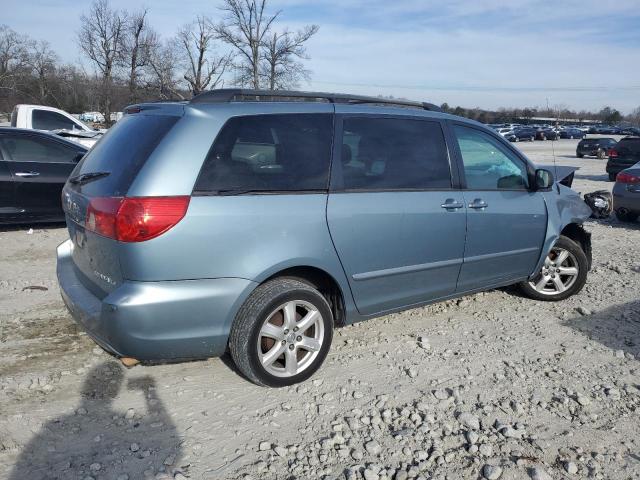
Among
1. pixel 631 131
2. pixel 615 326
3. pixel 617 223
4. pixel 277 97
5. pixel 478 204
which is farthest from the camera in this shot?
pixel 631 131

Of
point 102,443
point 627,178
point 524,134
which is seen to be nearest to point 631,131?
point 524,134

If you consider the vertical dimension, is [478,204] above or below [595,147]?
below

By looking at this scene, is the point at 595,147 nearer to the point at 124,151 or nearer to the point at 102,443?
the point at 124,151

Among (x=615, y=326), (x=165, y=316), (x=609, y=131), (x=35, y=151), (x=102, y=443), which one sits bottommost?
(x=102, y=443)

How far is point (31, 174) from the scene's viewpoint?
7.21 m

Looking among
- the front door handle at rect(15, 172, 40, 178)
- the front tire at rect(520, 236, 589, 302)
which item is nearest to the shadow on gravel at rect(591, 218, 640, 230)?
the front tire at rect(520, 236, 589, 302)

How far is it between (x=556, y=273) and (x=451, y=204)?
1807 mm

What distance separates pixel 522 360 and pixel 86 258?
3.11 m

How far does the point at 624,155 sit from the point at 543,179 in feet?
44.3

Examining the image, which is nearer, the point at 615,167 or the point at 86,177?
the point at 86,177

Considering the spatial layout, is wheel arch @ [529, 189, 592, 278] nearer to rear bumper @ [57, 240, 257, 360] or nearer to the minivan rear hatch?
rear bumper @ [57, 240, 257, 360]

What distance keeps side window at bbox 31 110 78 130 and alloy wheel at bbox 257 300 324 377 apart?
1211cm

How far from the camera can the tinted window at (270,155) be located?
3002 millimetres

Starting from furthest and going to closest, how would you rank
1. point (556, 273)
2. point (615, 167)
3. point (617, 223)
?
point (615, 167) → point (617, 223) → point (556, 273)
